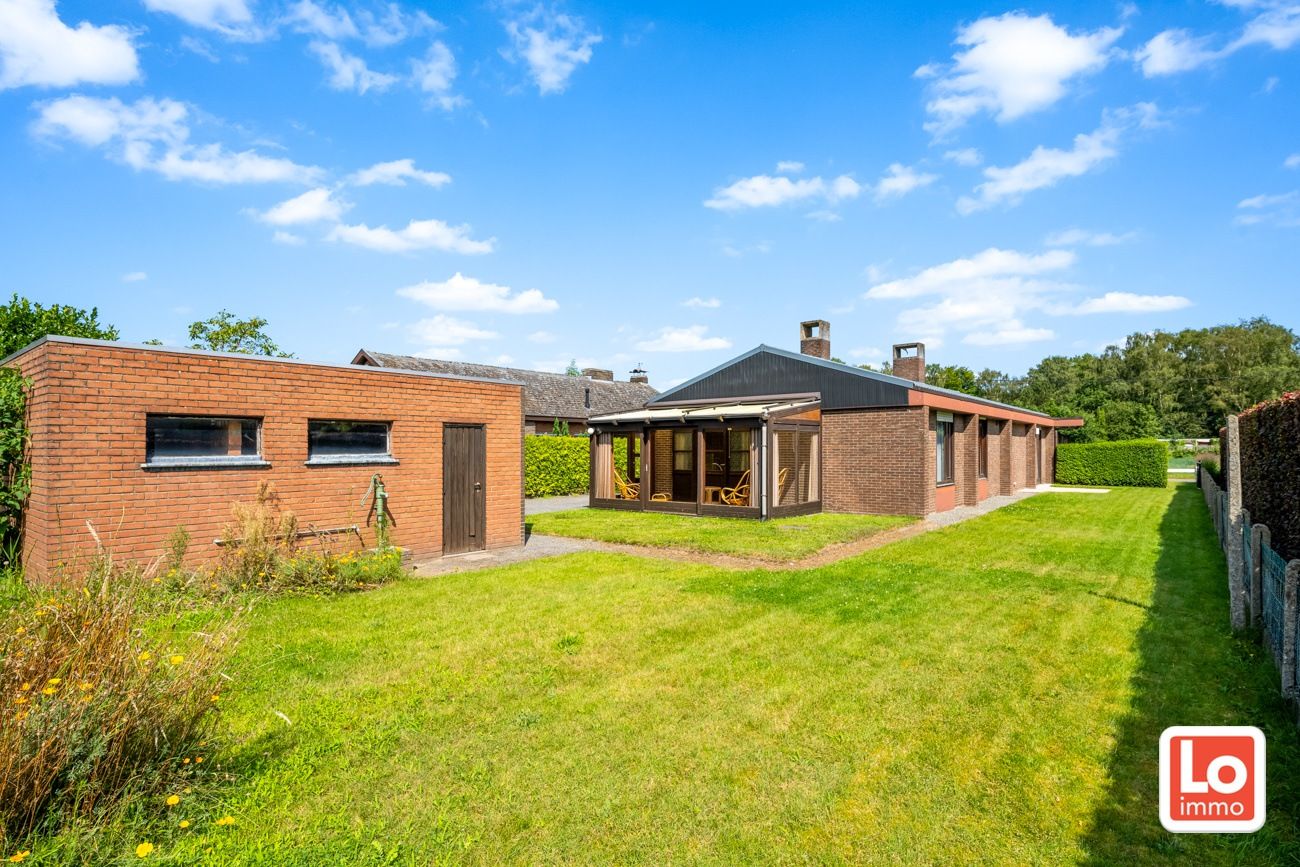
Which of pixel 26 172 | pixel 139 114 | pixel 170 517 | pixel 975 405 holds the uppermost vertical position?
pixel 139 114

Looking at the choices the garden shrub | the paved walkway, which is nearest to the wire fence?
the paved walkway

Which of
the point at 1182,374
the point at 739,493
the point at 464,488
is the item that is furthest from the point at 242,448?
the point at 1182,374

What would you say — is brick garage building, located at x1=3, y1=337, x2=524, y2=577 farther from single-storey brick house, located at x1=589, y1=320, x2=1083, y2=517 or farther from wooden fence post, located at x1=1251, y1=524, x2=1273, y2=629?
wooden fence post, located at x1=1251, y1=524, x2=1273, y2=629

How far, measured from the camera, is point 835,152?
551 inches

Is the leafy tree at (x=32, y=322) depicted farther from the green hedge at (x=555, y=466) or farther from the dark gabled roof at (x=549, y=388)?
the green hedge at (x=555, y=466)

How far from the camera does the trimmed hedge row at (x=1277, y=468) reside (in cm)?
624

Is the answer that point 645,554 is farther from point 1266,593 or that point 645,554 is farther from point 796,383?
point 796,383

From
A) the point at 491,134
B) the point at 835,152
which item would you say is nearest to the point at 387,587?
the point at 491,134

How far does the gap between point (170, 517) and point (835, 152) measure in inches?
563

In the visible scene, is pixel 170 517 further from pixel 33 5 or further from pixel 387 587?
pixel 33 5

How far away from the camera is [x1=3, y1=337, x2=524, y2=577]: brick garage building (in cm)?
718

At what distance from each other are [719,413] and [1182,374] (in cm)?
6872

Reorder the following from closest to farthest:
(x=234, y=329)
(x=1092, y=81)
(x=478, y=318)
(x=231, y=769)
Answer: (x=231, y=769) → (x=1092, y=81) → (x=234, y=329) → (x=478, y=318)

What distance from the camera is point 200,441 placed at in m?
8.18
